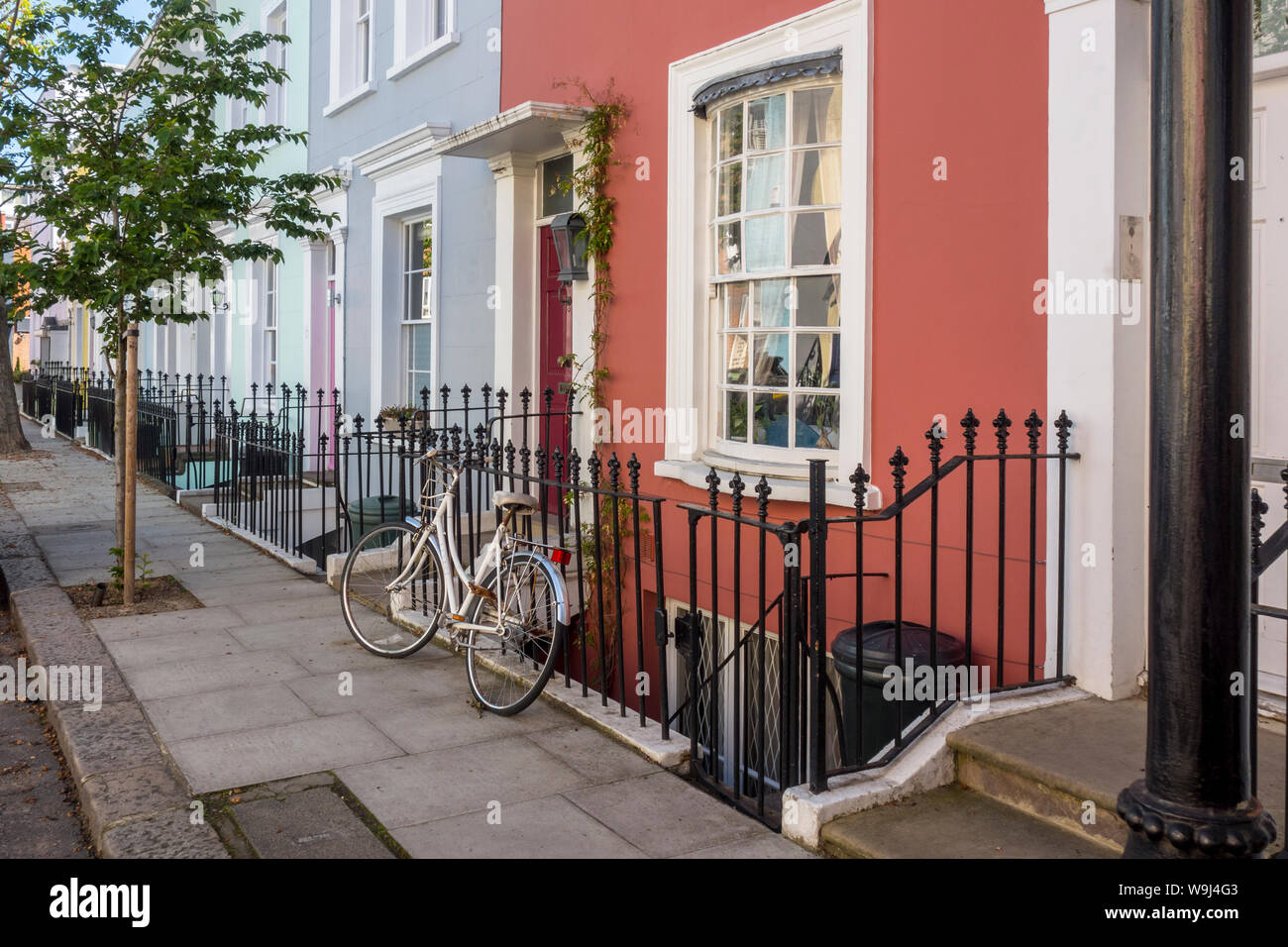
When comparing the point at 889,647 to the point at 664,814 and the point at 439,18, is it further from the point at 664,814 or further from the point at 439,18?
the point at 439,18

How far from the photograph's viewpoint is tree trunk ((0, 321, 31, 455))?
58.9 feet

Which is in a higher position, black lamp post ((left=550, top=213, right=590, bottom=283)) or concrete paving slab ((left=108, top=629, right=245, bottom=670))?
black lamp post ((left=550, top=213, right=590, bottom=283))

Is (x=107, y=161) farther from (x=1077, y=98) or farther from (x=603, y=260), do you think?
(x=1077, y=98)

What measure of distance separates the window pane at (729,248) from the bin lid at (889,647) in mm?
2484

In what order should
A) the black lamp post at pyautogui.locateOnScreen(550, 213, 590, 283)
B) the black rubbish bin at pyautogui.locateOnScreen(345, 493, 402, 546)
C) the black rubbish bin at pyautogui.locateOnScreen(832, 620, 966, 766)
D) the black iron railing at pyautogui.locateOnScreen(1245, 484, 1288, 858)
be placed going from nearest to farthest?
the black iron railing at pyautogui.locateOnScreen(1245, 484, 1288, 858) → the black rubbish bin at pyautogui.locateOnScreen(832, 620, 966, 766) → the black lamp post at pyautogui.locateOnScreen(550, 213, 590, 283) → the black rubbish bin at pyautogui.locateOnScreen(345, 493, 402, 546)

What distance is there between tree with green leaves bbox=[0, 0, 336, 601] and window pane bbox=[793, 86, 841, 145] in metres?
3.86

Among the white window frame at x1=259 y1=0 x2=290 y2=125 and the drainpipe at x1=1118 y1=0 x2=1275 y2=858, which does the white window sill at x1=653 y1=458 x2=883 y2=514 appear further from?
the white window frame at x1=259 y1=0 x2=290 y2=125

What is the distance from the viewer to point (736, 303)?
6.71 meters

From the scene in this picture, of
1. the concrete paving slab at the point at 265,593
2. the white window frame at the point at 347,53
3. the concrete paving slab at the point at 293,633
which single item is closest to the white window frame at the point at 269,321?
the white window frame at the point at 347,53

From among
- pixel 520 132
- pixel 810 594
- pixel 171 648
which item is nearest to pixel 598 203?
pixel 520 132

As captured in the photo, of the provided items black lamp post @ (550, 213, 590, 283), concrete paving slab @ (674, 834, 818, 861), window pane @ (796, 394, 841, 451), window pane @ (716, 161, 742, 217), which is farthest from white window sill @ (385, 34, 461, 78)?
concrete paving slab @ (674, 834, 818, 861)

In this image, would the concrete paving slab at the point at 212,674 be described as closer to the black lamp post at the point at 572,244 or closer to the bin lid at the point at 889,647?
the bin lid at the point at 889,647

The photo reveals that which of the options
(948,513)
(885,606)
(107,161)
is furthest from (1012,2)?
(107,161)

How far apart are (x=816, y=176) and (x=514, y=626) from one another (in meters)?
2.84
